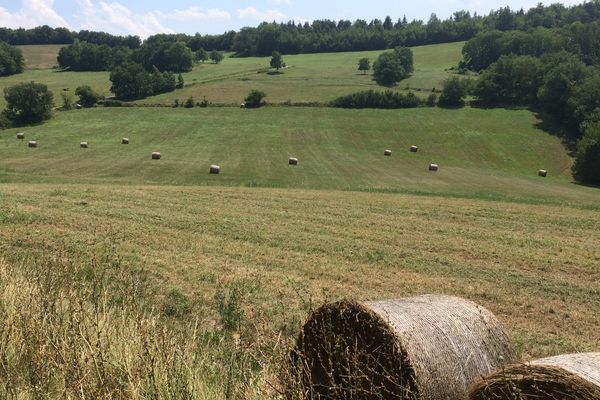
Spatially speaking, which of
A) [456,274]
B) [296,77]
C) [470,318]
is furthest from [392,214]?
[296,77]

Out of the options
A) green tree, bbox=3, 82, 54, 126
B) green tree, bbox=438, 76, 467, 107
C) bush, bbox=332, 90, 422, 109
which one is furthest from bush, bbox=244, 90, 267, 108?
green tree, bbox=438, 76, 467, 107

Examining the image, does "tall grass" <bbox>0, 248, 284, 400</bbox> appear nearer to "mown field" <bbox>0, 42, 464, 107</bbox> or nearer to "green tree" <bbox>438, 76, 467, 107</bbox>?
"mown field" <bbox>0, 42, 464, 107</bbox>

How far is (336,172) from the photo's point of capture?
144ft

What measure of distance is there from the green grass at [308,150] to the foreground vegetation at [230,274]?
11.2 meters

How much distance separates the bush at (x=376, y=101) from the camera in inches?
3398

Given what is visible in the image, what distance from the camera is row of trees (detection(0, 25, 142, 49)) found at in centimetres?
17450

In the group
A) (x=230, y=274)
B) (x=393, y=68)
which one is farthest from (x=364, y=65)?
(x=230, y=274)

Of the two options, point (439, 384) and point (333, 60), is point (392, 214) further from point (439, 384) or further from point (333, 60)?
point (333, 60)

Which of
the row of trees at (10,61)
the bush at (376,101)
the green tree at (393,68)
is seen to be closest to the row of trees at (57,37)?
the row of trees at (10,61)

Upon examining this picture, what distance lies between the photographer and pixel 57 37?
18150cm

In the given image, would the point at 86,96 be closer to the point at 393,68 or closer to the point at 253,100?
the point at 253,100

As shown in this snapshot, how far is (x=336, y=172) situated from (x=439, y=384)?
126ft

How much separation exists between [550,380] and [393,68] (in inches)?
4345

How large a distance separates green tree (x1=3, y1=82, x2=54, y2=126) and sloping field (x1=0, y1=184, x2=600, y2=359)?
176 feet
